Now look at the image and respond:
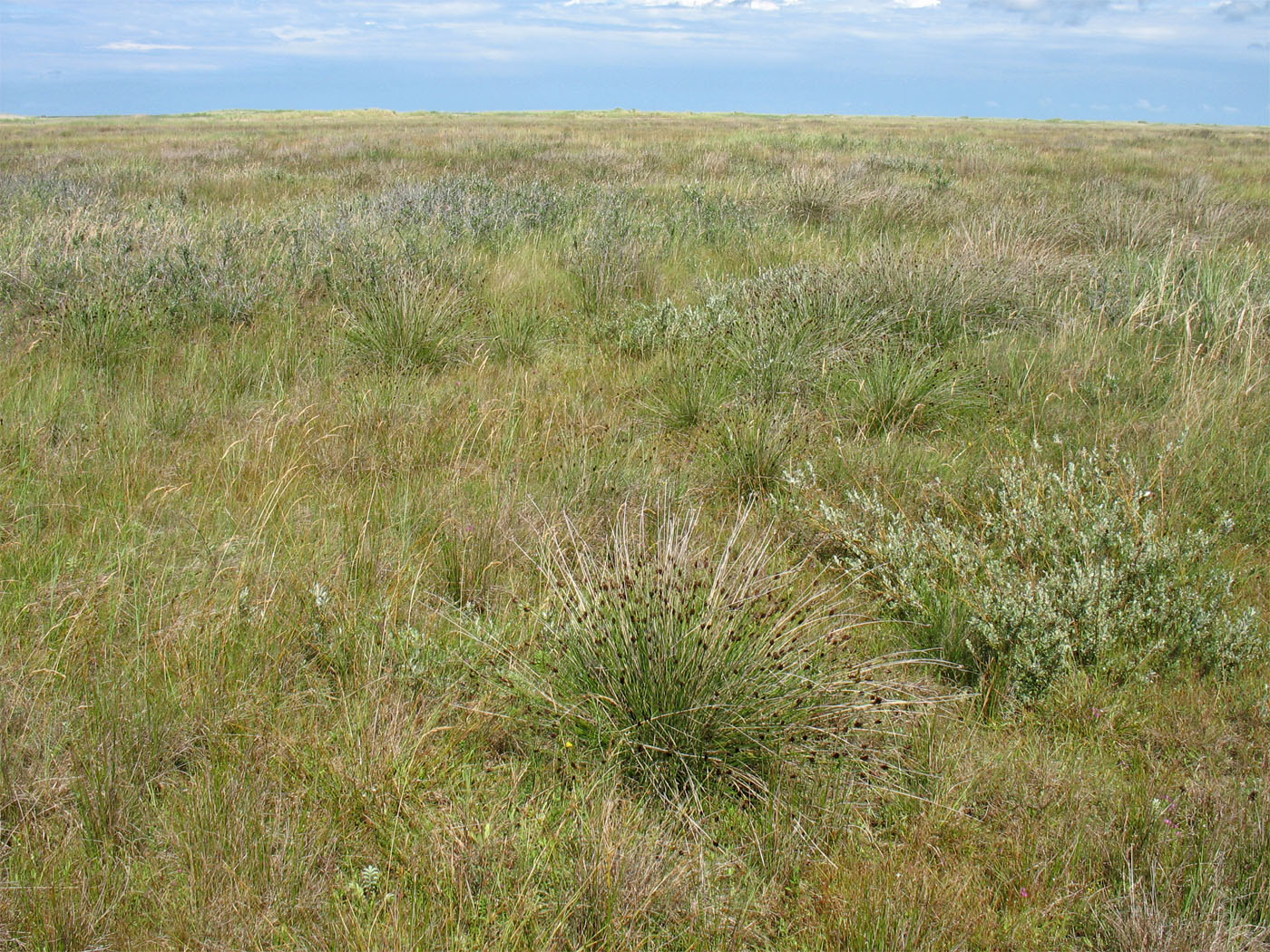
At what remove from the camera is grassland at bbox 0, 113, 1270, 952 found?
165 cm

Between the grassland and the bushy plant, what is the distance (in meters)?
0.02

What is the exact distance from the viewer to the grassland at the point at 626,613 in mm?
1647

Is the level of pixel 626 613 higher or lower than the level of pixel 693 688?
higher

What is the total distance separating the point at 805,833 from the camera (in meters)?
1.81

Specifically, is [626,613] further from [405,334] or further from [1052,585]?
[405,334]

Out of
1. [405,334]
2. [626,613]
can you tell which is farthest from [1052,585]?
[405,334]

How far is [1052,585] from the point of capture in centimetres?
257

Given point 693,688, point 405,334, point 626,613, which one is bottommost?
point 693,688

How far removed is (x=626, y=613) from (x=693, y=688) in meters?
0.25

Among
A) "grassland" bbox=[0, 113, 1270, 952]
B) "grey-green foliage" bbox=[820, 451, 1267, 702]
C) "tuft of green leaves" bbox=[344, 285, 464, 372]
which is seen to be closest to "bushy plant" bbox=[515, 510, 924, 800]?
"grassland" bbox=[0, 113, 1270, 952]

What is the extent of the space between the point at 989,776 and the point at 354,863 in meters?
1.48

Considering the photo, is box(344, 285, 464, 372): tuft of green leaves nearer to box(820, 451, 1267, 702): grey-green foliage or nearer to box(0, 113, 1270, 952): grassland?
box(0, 113, 1270, 952): grassland

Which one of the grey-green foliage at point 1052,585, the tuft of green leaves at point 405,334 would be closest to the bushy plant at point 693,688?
the grey-green foliage at point 1052,585

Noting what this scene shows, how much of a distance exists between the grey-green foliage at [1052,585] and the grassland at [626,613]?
2cm
